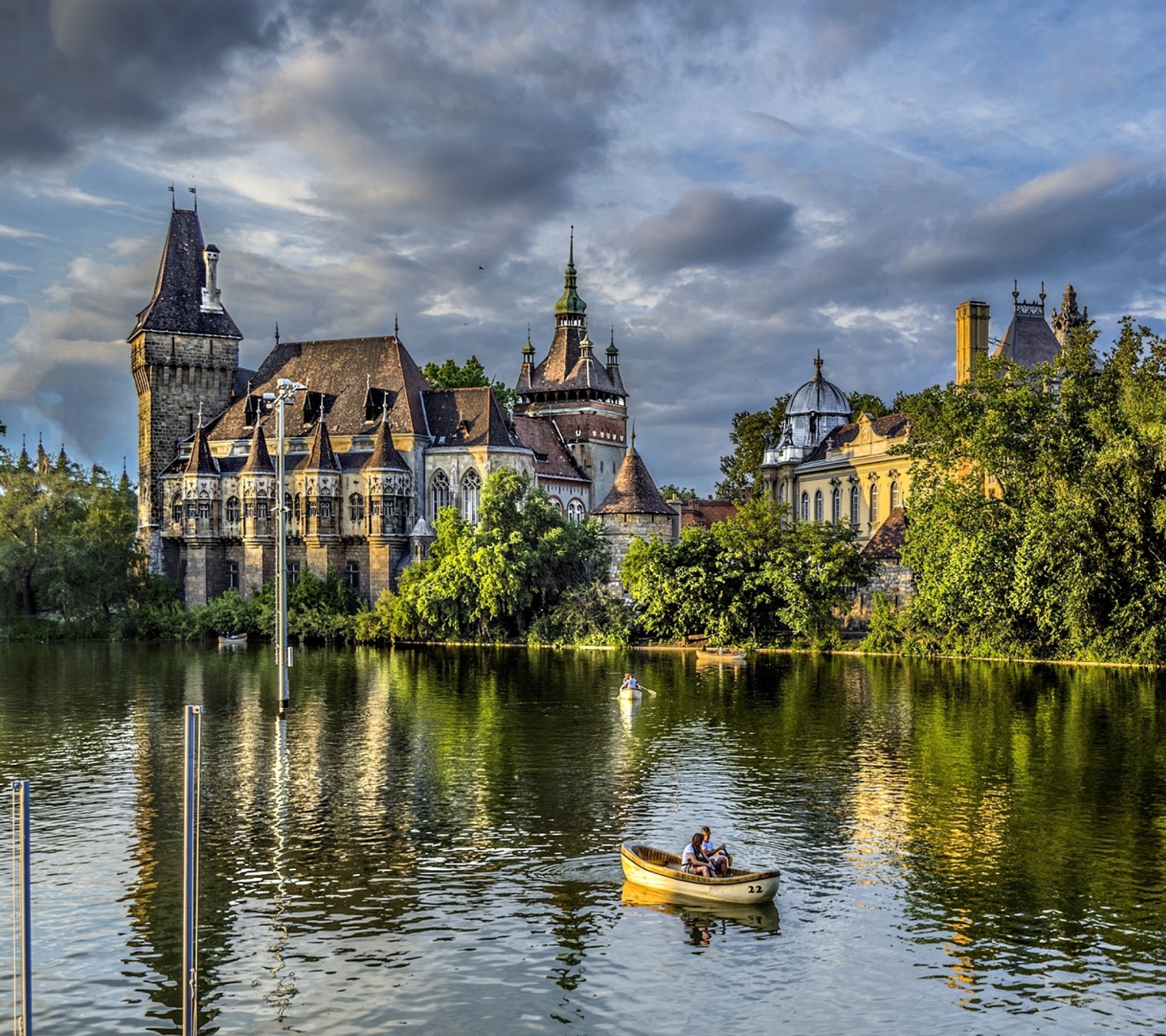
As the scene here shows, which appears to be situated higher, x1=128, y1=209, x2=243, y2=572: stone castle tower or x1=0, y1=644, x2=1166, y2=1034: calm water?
x1=128, y1=209, x2=243, y2=572: stone castle tower

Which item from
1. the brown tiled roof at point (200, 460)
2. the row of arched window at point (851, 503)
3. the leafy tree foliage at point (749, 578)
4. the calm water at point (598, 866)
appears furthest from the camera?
the brown tiled roof at point (200, 460)

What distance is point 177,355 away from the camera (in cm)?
9775

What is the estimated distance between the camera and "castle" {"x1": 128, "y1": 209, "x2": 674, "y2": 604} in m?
90.9

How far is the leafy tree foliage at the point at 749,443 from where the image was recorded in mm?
111688

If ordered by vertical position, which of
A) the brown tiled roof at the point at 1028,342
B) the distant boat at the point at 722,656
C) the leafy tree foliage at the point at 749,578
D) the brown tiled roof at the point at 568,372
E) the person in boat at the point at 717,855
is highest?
the brown tiled roof at the point at 568,372

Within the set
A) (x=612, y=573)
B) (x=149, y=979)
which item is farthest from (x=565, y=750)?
(x=612, y=573)

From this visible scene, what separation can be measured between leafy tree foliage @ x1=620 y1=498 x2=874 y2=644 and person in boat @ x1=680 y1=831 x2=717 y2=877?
159 feet

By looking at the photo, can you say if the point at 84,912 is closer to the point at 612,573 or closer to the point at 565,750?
the point at 565,750

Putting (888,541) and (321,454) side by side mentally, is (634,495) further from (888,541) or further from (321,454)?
(321,454)

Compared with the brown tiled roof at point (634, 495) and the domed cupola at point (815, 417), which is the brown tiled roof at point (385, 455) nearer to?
the brown tiled roof at point (634, 495)

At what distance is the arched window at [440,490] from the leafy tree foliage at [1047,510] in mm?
37143

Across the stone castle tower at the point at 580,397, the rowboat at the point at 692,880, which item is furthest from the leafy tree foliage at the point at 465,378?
the rowboat at the point at 692,880

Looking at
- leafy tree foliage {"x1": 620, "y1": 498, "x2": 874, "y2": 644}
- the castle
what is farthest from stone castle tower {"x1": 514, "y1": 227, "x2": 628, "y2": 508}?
leafy tree foliage {"x1": 620, "y1": 498, "x2": 874, "y2": 644}

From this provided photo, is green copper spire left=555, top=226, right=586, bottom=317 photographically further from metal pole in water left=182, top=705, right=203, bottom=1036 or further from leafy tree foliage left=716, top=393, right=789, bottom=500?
metal pole in water left=182, top=705, right=203, bottom=1036
